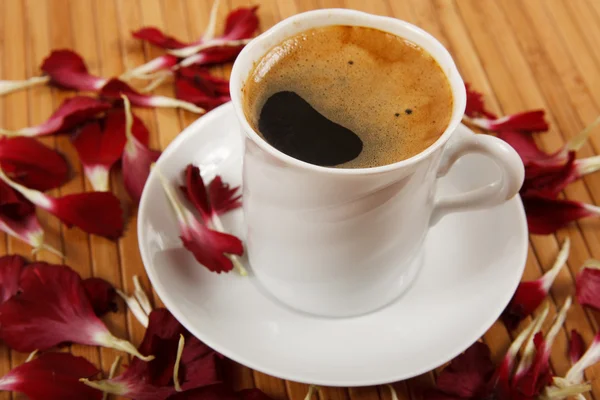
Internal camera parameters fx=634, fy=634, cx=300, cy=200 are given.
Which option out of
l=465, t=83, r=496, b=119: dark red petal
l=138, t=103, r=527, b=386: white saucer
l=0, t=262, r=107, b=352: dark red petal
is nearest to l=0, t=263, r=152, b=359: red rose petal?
l=0, t=262, r=107, b=352: dark red petal

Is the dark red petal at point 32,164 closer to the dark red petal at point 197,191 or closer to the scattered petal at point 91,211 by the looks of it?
the scattered petal at point 91,211

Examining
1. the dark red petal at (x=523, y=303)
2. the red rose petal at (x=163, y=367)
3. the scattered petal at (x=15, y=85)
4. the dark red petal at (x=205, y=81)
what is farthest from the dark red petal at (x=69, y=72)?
the dark red petal at (x=523, y=303)

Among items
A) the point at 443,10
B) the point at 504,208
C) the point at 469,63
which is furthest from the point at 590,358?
the point at 443,10

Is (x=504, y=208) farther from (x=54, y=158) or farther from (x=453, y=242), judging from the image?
(x=54, y=158)

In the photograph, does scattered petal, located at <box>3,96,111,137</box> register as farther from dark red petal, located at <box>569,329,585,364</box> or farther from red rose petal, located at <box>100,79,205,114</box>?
dark red petal, located at <box>569,329,585,364</box>

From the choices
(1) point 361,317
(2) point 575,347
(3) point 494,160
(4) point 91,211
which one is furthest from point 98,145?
(2) point 575,347

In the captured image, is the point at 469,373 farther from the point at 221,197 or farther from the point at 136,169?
the point at 136,169
